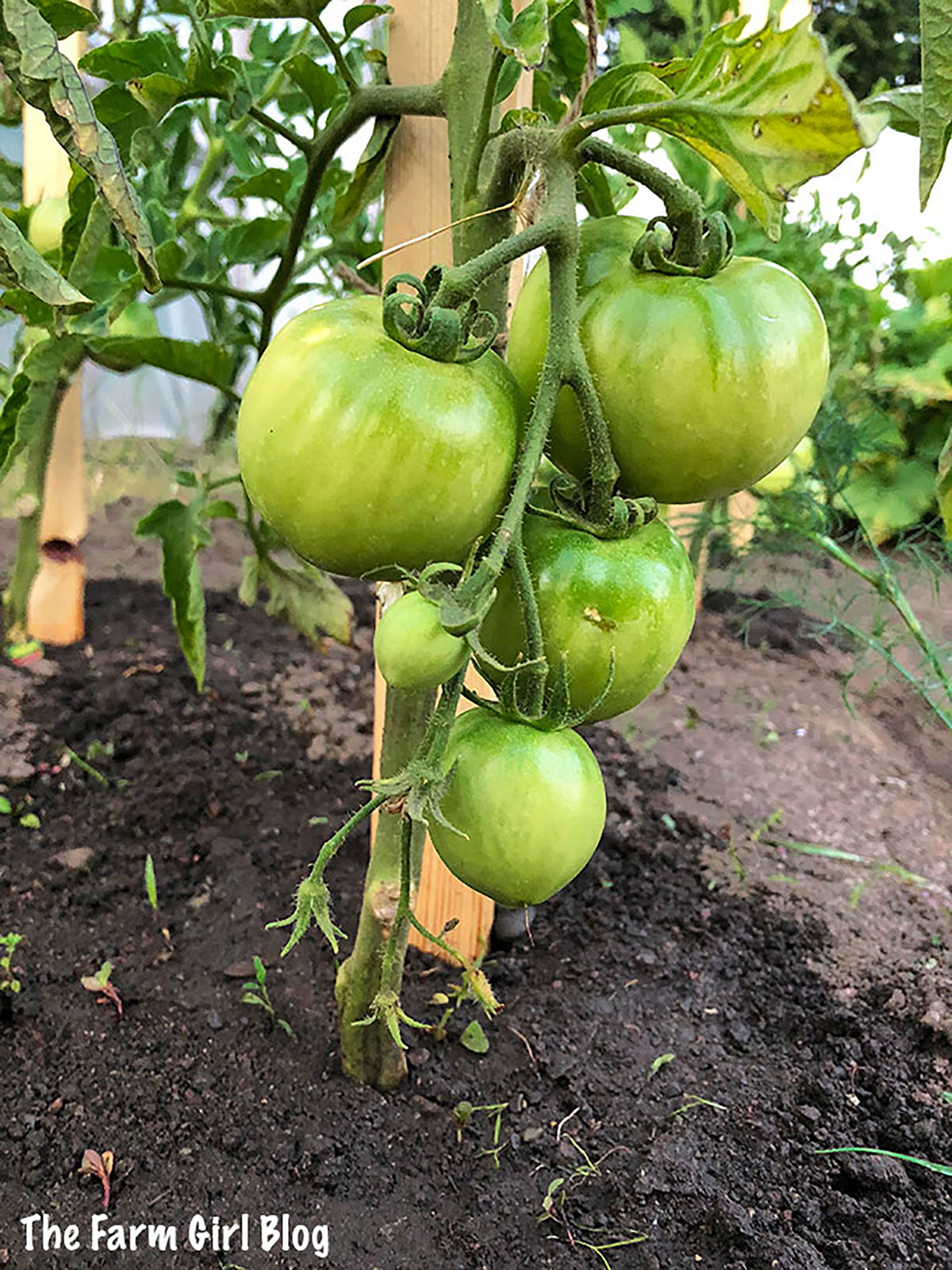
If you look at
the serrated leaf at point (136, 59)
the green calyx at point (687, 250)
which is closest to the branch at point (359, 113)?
the serrated leaf at point (136, 59)

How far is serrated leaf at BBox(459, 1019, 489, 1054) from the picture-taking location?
3.68 ft

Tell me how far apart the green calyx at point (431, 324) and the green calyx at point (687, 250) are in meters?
0.11

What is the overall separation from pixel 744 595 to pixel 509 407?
2154mm

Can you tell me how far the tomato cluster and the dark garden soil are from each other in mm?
470

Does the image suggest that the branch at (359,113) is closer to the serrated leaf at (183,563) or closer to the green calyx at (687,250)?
the green calyx at (687,250)

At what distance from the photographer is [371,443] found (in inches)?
22.3

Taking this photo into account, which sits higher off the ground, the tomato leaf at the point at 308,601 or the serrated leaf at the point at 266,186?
the serrated leaf at the point at 266,186

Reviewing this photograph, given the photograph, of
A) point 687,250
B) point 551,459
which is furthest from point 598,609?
point 687,250

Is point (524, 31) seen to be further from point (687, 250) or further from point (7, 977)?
point (7, 977)

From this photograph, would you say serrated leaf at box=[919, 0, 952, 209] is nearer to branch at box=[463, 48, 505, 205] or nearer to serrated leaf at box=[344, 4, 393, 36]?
branch at box=[463, 48, 505, 205]

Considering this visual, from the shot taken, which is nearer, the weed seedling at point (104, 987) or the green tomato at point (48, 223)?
the weed seedling at point (104, 987)

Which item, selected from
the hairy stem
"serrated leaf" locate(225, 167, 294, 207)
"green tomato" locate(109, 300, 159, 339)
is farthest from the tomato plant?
"green tomato" locate(109, 300, 159, 339)

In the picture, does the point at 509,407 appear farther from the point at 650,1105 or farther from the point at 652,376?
the point at 650,1105

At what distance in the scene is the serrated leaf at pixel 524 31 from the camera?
22.8 inches
